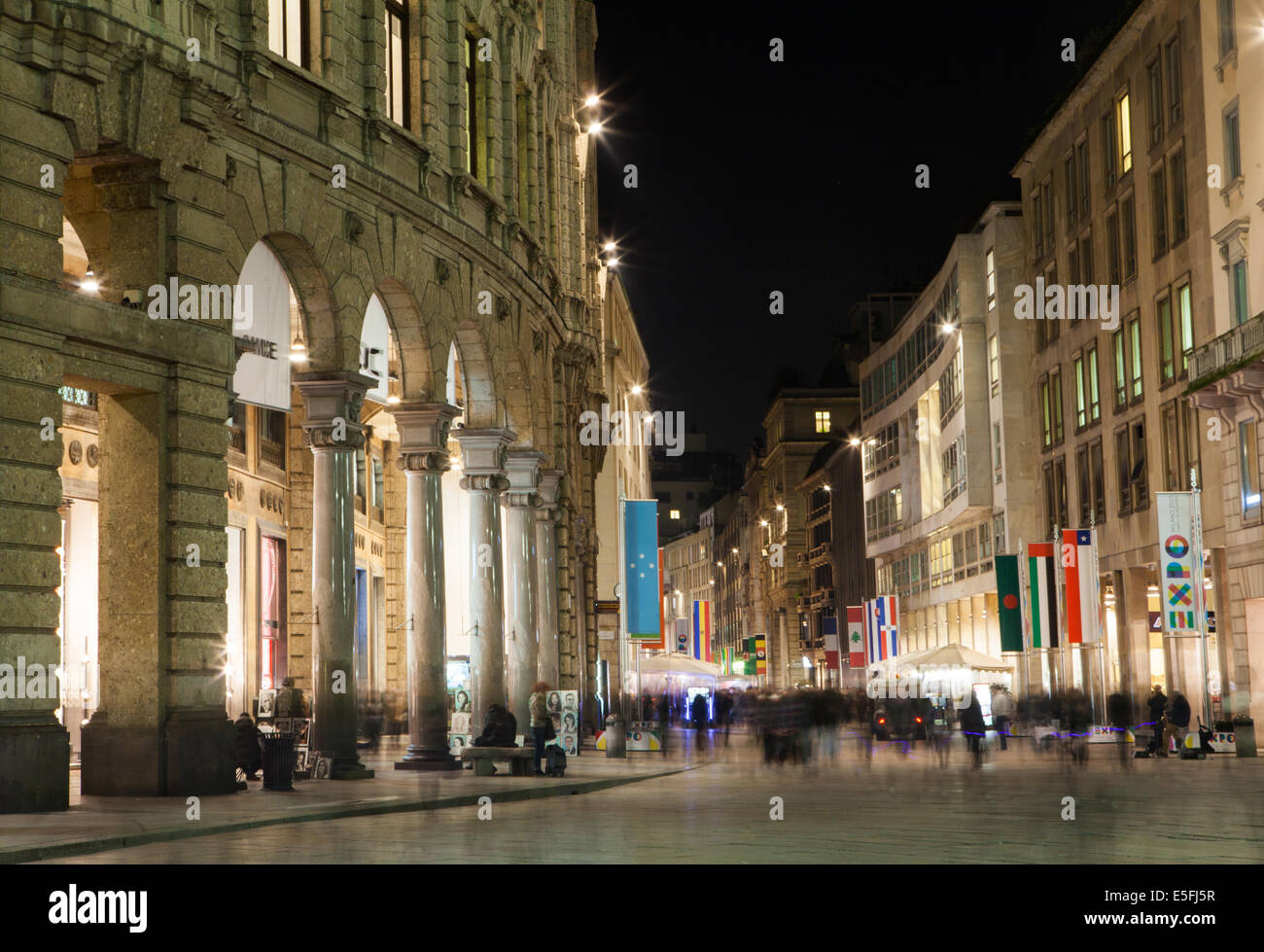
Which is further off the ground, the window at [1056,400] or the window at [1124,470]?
the window at [1056,400]

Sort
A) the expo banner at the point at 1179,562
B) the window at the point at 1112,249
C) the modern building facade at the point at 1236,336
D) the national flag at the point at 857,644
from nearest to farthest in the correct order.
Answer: the expo banner at the point at 1179,562, the modern building facade at the point at 1236,336, the window at the point at 1112,249, the national flag at the point at 857,644

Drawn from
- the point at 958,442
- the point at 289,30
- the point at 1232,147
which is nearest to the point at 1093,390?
the point at 1232,147

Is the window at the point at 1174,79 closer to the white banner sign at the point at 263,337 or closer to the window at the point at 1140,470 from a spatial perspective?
the window at the point at 1140,470

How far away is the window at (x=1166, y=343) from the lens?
161 feet

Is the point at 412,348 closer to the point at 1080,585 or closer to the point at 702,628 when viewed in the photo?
the point at 1080,585

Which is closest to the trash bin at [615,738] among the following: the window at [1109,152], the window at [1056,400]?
the window at [1109,152]

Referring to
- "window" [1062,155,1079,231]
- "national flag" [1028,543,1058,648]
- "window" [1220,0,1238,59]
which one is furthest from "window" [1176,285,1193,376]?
"window" [1062,155,1079,231]

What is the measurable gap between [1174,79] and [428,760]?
30603mm

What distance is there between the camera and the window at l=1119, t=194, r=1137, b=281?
5253cm

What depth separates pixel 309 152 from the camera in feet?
82.2

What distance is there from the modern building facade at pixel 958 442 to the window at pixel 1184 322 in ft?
54.3

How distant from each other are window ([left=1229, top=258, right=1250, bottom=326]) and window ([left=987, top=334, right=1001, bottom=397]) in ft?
70.6
